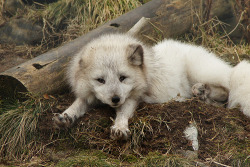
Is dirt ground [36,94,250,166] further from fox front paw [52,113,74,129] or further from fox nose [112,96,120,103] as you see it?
fox nose [112,96,120,103]

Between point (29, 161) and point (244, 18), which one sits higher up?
point (244, 18)

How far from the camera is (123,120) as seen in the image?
381cm

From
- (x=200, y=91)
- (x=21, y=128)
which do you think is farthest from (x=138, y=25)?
(x=21, y=128)

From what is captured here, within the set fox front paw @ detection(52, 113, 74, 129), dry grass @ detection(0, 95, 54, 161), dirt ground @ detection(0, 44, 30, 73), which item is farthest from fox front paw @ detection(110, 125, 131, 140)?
dirt ground @ detection(0, 44, 30, 73)

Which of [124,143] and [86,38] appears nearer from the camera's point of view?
[124,143]

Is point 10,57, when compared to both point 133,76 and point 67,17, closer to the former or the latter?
point 67,17

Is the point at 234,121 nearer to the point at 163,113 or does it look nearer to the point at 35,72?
the point at 163,113

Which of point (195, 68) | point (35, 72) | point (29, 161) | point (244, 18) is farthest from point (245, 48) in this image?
point (29, 161)

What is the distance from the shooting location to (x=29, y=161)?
12.7 feet

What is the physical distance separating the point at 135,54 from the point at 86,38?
161 centimetres

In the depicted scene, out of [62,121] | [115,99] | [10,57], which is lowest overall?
[10,57]

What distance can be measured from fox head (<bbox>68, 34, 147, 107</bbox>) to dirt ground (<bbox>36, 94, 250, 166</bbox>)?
0.33m

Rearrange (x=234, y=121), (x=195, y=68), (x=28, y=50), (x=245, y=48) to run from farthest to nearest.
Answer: (x=28, y=50)
(x=245, y=48)
(x=195, y=68)
(x=234, y=121)

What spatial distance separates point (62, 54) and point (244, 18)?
13.4ft
